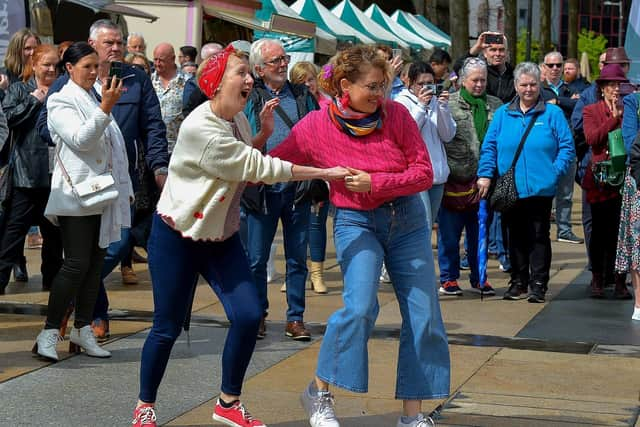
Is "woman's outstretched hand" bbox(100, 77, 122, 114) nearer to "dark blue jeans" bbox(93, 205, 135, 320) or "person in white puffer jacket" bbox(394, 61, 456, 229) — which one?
"dark blue jeans" bbox(93, 205, 135, 320)

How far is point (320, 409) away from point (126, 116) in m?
2.72

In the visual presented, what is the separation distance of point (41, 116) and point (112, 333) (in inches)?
57.3

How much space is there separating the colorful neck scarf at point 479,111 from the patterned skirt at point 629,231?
154cm

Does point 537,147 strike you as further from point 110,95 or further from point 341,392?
point 110,95

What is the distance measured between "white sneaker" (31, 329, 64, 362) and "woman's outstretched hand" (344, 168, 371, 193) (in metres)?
2.41

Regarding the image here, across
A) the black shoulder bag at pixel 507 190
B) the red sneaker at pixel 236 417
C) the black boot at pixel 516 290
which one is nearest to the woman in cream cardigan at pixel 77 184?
the red sneaker at pixel 236 417

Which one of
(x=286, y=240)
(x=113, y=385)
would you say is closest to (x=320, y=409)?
(x=113, y=385)

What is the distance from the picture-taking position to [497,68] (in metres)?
11.4

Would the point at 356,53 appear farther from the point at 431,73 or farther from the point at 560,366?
the point at 431,73

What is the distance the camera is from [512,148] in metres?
9.59

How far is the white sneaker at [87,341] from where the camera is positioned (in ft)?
23.3

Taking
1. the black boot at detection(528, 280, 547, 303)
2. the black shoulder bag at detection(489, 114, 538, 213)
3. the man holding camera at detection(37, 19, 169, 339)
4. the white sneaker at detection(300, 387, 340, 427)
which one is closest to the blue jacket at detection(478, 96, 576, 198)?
the black shoulder bag at detection(489, 114, 538, 213)

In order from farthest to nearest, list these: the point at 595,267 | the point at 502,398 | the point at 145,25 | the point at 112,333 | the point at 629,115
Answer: the point at 145,25 < the point at 595,267 < the point at 629,115 < the point at 112,333 < the point at 502,398

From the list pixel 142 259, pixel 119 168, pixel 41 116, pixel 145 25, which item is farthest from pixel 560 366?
pixel 145 25
